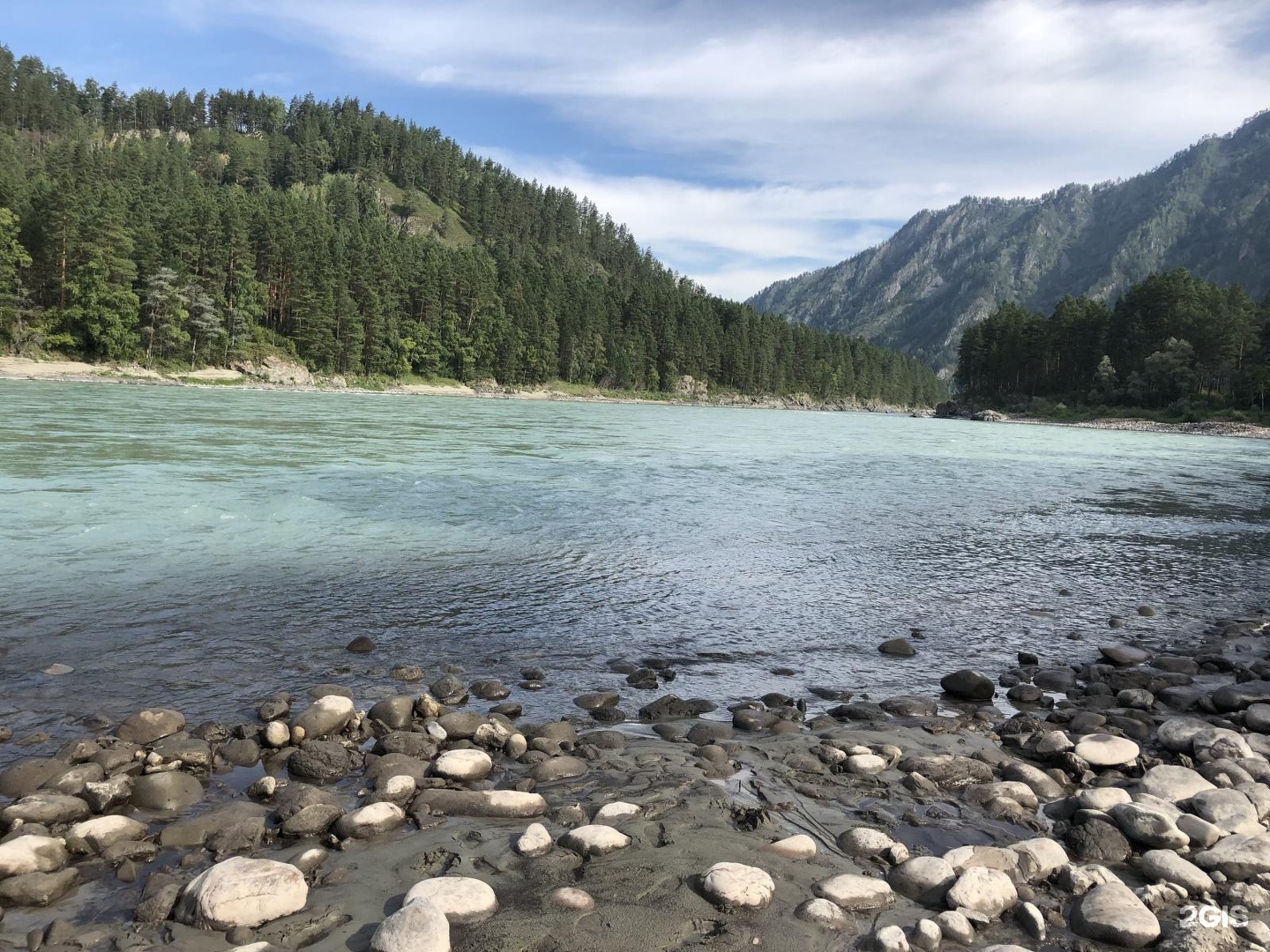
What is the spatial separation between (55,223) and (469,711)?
97198 mm

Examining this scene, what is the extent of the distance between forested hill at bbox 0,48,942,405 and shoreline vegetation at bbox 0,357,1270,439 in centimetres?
338

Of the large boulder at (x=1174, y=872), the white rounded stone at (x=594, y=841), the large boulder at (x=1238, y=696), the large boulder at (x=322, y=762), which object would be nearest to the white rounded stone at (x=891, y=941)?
the white rounded stone at (x=594, y=841)

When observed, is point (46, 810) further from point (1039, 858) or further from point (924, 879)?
point (1039, 858)

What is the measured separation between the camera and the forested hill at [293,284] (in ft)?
259

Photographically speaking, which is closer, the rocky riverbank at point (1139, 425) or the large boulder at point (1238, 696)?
the large boulder at point (1238, 696)

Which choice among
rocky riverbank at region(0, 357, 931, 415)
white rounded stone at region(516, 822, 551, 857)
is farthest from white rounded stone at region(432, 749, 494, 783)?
rocky riverbank at region(0, 357, 931, 415)

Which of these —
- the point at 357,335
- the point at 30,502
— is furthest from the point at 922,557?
the point at 357,335

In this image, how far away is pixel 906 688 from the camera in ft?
29.3

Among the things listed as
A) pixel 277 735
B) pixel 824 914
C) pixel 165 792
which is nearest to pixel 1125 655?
pixel 824 914

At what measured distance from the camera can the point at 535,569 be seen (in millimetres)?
13281

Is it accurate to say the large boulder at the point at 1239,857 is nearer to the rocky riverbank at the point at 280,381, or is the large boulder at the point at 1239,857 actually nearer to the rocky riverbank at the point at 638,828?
the rocky riverbank at the point at 638,828

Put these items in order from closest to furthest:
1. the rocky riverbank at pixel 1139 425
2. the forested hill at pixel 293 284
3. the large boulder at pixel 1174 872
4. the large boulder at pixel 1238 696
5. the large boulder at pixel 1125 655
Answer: the large boulder at pixel 1174 872
the large boulder at pixel 1238 696
the large boulder at pixel 1125 655
the forested hill at pixel 293 284
the rocky riverbank at pixel 1139 425

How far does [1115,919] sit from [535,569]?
1017cm

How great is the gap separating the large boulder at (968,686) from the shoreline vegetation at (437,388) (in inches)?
3163
